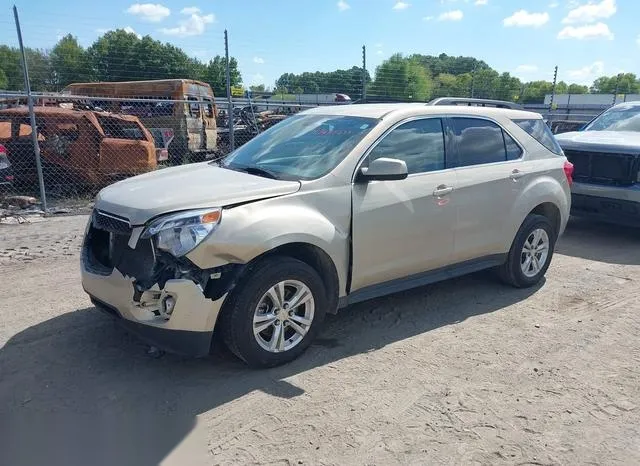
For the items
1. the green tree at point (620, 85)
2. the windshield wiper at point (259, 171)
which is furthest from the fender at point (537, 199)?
the green tree at point (620, 85)

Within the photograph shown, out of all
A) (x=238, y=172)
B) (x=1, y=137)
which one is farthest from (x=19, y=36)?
(x=238, y=172)

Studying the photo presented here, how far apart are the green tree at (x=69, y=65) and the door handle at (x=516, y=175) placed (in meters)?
18.6

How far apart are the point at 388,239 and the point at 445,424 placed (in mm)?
1542

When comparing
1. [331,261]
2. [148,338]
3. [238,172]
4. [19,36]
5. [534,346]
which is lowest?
[534,346]

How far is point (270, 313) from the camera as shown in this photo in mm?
3746

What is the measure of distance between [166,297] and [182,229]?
44cm

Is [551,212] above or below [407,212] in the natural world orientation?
below

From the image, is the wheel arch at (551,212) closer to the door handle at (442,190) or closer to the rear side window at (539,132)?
the rear side window at (539,132)

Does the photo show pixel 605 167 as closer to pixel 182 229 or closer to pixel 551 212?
pixel 551 212

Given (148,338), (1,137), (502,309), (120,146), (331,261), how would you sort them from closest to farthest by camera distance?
(148,338) → (331,261) → (502,309) → (1,137) → (120,146)

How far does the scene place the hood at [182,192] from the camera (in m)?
3.53

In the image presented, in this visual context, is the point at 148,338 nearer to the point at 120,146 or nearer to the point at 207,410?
the point at 207,410

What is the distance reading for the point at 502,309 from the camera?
5.04m

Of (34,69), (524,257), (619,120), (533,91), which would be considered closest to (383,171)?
(524,257)
